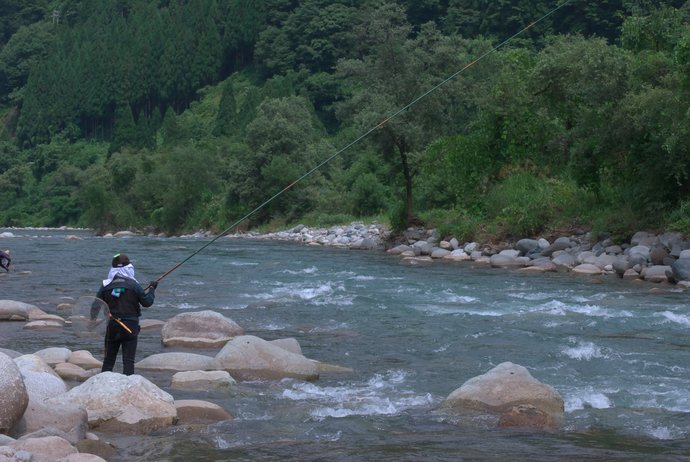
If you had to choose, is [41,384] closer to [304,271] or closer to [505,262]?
[304,271]

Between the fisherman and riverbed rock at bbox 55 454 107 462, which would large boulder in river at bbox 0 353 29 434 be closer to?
riverbed rock at bbox 55 454 107 462

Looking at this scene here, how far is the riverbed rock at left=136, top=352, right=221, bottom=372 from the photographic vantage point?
10797mm

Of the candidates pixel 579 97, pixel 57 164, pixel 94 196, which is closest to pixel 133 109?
pixel 57 164

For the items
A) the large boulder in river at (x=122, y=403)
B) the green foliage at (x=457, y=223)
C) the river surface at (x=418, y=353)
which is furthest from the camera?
the green foliage at (x=457, y=223)

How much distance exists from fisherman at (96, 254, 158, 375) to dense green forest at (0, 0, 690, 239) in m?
4.29

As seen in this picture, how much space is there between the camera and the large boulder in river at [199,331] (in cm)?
1267

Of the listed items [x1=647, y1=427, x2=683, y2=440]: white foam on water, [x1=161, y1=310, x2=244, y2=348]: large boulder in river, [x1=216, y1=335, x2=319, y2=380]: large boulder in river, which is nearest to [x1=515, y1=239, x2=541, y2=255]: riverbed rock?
[x1=161, y1=310, x2=244, y2=348]: large boulder in river

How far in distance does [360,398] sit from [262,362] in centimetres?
171

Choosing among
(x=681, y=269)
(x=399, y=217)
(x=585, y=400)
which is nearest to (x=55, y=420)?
(x=585, y=400)

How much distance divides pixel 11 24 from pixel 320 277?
150 metres

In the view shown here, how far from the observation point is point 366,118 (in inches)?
1262

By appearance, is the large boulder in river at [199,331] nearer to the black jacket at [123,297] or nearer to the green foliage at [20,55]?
the black jacket at [123,297]

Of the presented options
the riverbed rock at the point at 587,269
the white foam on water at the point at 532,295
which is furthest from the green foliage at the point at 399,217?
the white foam on water at the point at 532,295

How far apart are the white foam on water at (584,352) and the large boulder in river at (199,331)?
15.4ft
